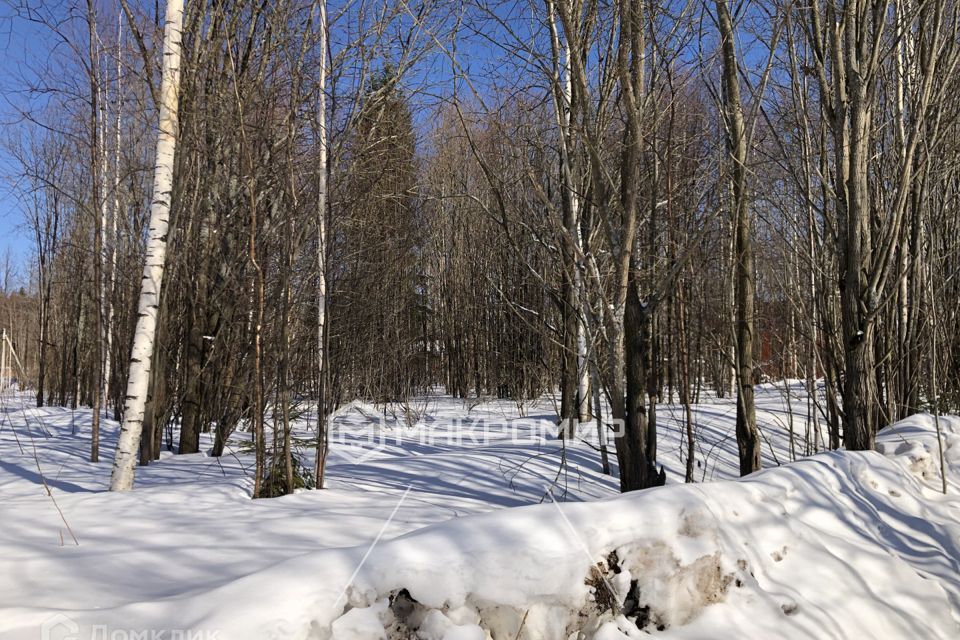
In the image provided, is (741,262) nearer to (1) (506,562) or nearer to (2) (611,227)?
(2) (611,227)

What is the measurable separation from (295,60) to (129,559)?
4.02 m

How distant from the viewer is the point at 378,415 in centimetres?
1355

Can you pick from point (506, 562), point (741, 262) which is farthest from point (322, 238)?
point (506, 562)

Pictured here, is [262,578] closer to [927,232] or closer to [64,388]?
[927,232]

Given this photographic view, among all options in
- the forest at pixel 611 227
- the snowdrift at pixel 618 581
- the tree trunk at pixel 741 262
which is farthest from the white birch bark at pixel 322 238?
the tree trunk at pixel 741 262

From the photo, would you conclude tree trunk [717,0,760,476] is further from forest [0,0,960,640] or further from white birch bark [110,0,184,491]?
white birch bark [110,0,184,491]

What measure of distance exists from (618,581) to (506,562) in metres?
0.48

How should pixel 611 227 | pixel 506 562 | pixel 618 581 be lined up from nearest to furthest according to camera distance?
pixel 506 562
pixel 618 581
pixel 611 227

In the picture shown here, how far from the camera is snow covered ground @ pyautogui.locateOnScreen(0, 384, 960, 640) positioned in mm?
1769

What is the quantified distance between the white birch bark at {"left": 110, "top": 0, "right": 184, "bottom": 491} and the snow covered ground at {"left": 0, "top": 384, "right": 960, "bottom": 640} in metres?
0.62

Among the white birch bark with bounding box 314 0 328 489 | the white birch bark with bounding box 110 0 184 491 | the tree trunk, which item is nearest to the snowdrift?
the tree trunk

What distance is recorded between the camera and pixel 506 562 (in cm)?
202

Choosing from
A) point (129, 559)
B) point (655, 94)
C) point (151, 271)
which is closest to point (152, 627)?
point (129, 559)

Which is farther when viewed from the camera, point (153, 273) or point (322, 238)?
point (322, 238)
